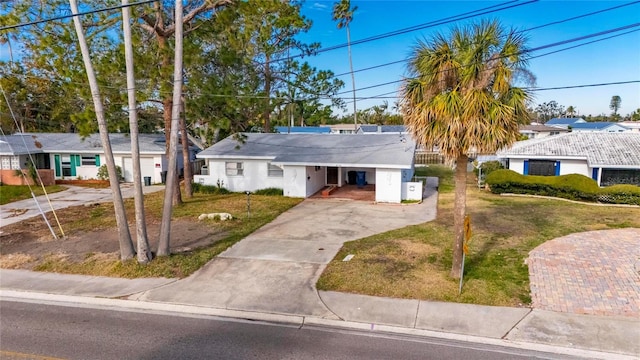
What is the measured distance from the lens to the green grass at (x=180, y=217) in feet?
36.8

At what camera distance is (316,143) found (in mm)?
27203

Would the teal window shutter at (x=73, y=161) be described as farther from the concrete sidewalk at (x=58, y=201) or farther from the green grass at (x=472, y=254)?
the green grass at (x=472, y=254)

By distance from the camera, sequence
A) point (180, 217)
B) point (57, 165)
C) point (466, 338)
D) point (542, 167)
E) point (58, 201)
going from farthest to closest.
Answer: point (57, 165)
point (542, 167)
point (58, 201)
point (180, 217)
point (466, 338)

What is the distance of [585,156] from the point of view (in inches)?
941

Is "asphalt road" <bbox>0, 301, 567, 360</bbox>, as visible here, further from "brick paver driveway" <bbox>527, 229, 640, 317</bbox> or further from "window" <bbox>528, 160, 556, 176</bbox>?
"window" <bbox>528, 160, 556, 176</bbox>

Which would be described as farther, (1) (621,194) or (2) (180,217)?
(1) (621,194)

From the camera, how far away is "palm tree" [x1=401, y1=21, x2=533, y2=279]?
8938mm

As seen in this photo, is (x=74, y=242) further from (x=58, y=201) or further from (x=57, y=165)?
(x=57, y=165)

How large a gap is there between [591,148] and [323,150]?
54.5ft

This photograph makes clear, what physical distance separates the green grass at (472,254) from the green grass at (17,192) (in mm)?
20326

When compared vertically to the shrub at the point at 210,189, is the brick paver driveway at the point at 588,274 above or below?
below

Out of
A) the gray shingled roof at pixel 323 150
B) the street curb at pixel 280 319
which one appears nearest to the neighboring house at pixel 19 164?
the gray shingled roof at pixel 323 150

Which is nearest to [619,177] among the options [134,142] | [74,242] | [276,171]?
[276,171]

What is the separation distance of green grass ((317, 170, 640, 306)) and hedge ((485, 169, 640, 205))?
1588 mm
